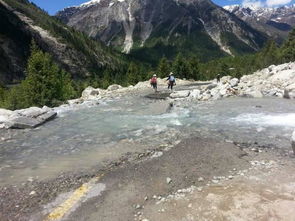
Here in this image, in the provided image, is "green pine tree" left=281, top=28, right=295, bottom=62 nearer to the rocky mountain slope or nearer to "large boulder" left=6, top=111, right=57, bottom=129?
"large boulder" left=6, top=111, right=57, bottom=129

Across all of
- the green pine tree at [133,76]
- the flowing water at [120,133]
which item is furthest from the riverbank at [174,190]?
the green pine tree at [133,76]

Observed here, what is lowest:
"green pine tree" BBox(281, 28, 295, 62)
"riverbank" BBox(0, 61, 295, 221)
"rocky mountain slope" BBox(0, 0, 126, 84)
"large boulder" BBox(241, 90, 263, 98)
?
"large boulder" BBox(241, 90, 263, 98)

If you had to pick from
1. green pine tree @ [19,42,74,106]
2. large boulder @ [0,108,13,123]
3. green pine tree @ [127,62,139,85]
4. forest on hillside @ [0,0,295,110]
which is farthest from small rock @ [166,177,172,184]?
green pine tree @ [127,62,139,85]

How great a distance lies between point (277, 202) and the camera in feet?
29.4

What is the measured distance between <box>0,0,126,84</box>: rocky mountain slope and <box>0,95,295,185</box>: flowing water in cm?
12156

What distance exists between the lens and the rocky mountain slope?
5581 inches

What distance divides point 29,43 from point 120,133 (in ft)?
517

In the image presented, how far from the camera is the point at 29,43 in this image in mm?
A: 159375

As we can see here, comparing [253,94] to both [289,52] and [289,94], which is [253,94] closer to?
[289,94]

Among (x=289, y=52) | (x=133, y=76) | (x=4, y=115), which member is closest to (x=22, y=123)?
(x=4, y=115)

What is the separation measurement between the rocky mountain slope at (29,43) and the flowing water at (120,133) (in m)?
122

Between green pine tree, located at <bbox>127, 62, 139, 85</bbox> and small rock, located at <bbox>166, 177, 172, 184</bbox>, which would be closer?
small rock, located at <bbox>166, 177, 172, 184</bbox>

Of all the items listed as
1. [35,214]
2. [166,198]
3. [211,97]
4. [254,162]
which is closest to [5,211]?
[35,214]

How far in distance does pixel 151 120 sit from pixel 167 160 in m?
10.6
